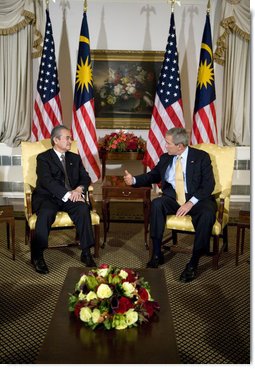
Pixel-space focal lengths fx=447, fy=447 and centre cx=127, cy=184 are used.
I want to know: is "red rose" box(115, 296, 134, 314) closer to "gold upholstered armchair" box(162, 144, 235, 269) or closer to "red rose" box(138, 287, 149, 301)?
"red rose" box(138, 287, 149, 301)

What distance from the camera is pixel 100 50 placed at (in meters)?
7.16

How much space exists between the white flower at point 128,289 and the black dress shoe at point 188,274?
164cm

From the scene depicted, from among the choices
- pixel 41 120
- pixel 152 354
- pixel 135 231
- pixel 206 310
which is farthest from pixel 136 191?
pixel 152 354

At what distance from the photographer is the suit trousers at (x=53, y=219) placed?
411 cm

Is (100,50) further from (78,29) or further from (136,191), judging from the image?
(136,191)

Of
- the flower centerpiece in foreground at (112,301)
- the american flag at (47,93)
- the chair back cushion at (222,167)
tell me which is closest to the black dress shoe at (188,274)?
the chair back cushion at (222,167)

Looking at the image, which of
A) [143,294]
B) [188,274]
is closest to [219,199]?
[188,274]

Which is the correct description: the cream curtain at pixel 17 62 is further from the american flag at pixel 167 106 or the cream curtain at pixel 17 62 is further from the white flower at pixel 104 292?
the white flower at pixel 104 292

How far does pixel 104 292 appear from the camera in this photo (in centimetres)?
234

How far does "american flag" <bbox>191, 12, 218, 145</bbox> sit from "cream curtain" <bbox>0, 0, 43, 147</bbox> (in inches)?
98.9

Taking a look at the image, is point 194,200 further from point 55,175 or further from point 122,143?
point 122,143

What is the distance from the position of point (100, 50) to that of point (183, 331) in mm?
5245

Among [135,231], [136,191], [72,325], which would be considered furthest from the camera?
[135,231]

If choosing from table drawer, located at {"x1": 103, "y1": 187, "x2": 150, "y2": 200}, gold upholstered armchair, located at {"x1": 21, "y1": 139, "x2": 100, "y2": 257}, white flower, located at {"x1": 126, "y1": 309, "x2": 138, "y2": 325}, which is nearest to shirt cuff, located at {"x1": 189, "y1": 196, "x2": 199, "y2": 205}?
table drawer, located at {"x1": 103, "y1": 187, "x2": 150, "y2": 200}
